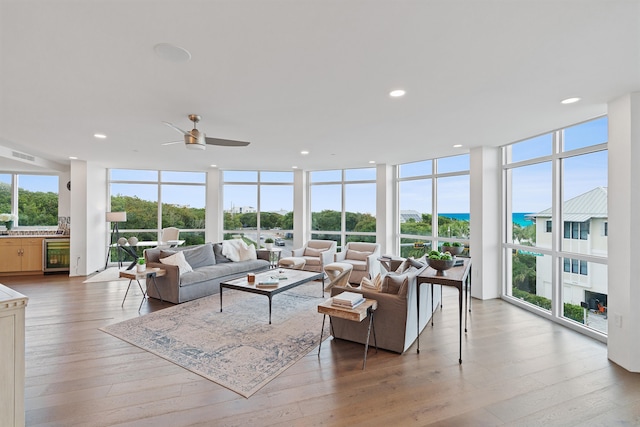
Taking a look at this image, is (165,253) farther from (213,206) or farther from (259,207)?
(259,207)

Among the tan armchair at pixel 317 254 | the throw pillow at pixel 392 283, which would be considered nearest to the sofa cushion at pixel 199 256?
the tan armchair at pixel 317 254

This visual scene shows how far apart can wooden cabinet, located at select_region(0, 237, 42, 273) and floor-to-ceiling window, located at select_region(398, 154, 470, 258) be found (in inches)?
332

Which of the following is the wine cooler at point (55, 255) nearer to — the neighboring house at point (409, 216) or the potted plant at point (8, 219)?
the potted plant at point (8, 219)

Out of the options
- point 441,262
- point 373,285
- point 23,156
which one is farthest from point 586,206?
point 23,156

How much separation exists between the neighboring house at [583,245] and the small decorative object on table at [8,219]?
10.8 m

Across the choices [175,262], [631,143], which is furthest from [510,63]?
[175,262]

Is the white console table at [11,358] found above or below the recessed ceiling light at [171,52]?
below

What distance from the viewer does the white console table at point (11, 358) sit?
5.42ft

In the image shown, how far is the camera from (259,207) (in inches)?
333

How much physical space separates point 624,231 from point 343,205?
5719mm

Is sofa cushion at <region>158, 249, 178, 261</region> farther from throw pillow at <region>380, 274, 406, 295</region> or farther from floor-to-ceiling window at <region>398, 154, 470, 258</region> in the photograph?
floor-to-ceiling window at <region>398, 154, 470, 258</region>

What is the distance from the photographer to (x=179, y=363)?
2.79 metres

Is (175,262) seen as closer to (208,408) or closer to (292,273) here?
(292,273)

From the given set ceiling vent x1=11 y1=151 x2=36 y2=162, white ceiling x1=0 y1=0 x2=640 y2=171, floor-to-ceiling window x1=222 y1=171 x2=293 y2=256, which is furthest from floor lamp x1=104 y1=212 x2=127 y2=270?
white ceiling x1=0 y1=0 x2=640 y2=171
